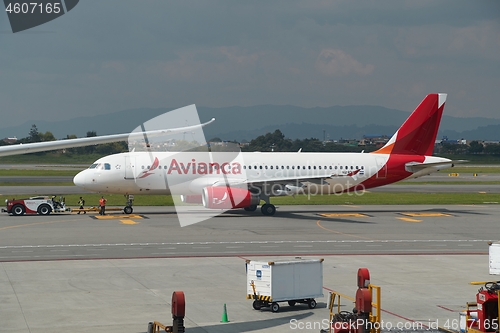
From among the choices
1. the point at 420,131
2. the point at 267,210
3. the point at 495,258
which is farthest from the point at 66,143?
the point at 420,131

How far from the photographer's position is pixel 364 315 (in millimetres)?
15445

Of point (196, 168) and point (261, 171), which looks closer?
point (196, 168)

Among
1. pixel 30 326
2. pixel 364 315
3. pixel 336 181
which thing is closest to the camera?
pixel 364 315

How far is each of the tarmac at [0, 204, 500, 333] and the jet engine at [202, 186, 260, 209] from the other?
3.84 feet

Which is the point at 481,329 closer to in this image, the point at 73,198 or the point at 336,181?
the point at 336,181

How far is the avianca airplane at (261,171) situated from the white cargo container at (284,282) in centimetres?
2561

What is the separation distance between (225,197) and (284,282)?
26346 millimetres

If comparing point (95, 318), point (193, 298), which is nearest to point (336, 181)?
point (193, 298)

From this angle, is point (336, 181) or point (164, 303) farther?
point (336, 181)

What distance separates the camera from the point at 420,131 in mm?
55969

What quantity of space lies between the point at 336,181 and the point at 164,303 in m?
34.1

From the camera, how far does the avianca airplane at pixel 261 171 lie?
1924 inches

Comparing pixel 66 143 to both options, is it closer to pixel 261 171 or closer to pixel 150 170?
pixel 150 170

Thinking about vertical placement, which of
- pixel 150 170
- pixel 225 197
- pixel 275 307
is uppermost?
pixel 150 170
